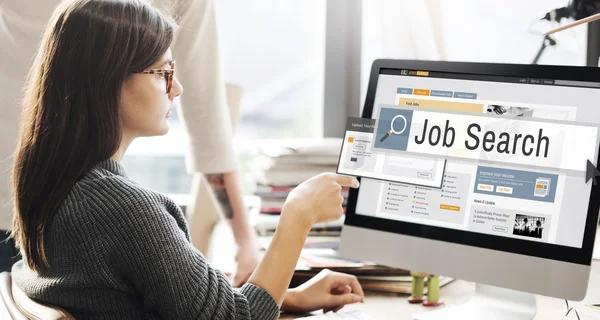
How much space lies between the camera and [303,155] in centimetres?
193

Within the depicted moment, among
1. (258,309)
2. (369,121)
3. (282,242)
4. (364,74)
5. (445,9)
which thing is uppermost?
(445,9)

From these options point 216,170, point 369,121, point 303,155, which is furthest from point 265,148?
point 369,121

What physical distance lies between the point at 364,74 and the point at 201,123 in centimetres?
96

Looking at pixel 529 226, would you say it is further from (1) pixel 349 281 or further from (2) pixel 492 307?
(1) pixel 349 281

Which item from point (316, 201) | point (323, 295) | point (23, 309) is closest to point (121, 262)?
point (23, 309)

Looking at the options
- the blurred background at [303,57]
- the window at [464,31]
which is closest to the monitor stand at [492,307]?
the window at [464,31]

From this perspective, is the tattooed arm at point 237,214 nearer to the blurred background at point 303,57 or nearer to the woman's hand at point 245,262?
the woman's hand at point 245,262

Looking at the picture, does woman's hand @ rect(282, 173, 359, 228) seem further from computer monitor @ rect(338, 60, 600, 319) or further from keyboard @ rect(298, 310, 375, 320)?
keyboard @ rect(298, 310, 375, 320)

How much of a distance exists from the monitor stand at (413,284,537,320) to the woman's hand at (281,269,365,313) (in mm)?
148

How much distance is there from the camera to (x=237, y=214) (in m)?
1.59

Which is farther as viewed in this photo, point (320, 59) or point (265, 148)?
point (320, 59)

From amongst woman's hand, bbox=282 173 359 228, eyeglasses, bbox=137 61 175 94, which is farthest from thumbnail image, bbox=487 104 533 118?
eyeglasses, bbox=137 61 175 94

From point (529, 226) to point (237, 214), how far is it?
2.35ft

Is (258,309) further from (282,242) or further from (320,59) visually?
(320,59)
